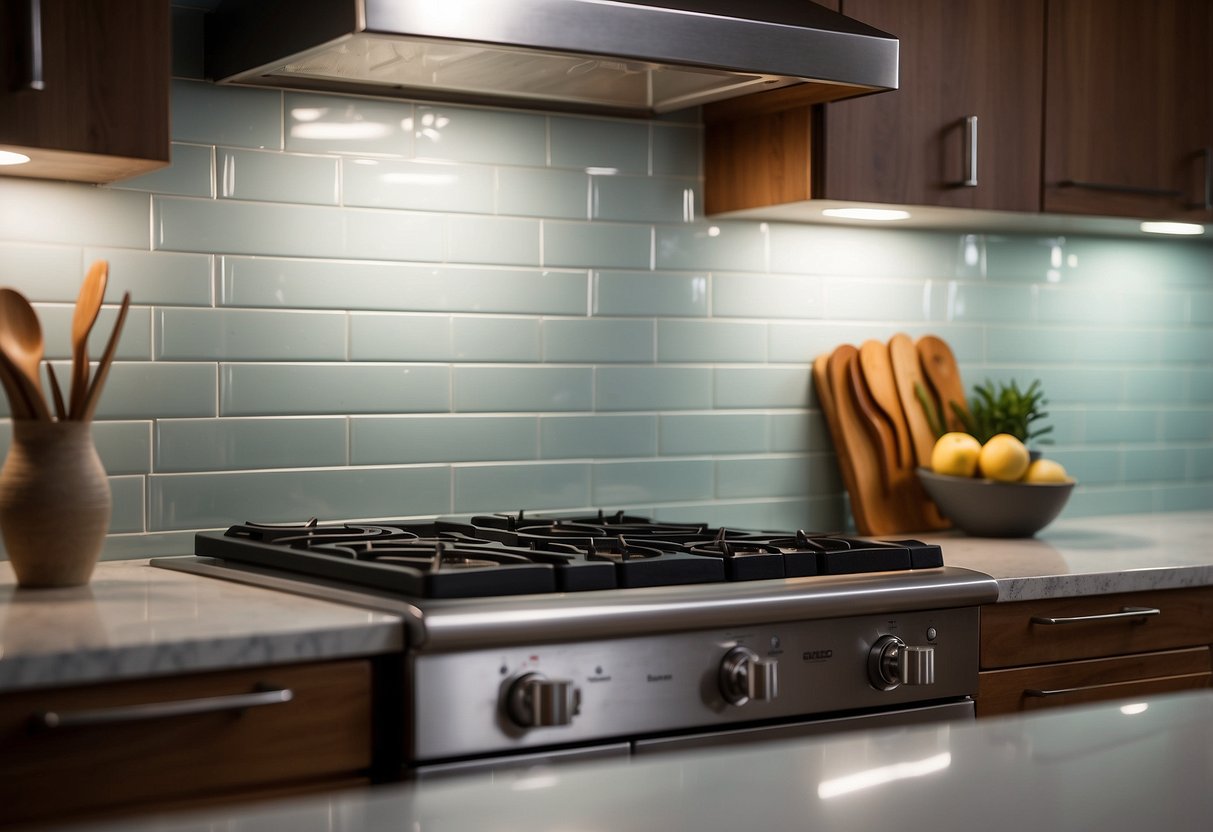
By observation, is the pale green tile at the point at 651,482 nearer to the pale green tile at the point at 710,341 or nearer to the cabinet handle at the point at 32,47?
the pale green tile at the point at 710,341

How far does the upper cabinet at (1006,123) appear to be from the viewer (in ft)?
8.09

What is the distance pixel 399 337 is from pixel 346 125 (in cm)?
35

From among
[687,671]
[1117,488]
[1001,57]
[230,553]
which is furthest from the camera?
[1117,488]

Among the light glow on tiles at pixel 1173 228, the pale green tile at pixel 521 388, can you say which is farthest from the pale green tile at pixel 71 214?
the light glow on tiles at pixel 1173 228

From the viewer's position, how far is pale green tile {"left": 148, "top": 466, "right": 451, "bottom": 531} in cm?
221

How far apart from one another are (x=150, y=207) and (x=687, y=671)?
107 centimetres

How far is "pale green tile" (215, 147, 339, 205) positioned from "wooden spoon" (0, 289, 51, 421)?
45 cm

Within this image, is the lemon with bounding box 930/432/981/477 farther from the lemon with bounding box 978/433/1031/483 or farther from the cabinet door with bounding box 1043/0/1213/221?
the cabinet door with bounding box 1043/0/1213/221

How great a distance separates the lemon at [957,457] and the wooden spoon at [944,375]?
171 millimetres

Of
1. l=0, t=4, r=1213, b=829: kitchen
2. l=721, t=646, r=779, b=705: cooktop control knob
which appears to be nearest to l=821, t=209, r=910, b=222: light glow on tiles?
l=0, t=4, r=1213, b=829: kitchen

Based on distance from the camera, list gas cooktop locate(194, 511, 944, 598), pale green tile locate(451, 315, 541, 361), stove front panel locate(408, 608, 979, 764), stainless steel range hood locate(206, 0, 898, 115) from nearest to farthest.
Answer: stove front panel locate(408, 608, 979, 764) < gas cooktop locate(194, 511, 944, 598) < stainless steel range hood locate(206, 0, 898, 115) < pale green tile locate(451, 315, 541, 361)

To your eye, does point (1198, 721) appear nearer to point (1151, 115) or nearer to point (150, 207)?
point (150, 207)

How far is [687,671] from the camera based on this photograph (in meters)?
1.77

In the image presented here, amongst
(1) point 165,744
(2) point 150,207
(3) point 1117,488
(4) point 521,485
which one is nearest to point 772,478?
(4) point 521,485
